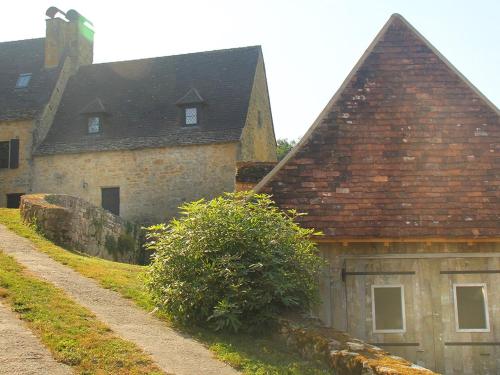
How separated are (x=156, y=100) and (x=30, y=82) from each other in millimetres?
6012

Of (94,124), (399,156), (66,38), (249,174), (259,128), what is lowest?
(249,174)

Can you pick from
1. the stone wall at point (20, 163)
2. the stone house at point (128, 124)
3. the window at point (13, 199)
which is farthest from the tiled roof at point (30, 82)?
the window at point (13, 199)

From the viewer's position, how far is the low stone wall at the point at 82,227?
15.2 metres

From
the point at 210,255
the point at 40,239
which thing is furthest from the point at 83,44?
the point at 210,255

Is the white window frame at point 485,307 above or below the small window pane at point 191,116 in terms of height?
below

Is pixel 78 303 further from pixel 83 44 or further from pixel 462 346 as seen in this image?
pixel 83 44

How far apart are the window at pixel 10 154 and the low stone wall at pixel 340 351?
1995 cm

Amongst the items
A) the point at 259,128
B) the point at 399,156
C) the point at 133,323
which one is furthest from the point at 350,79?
the point at 259,128

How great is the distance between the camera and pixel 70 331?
24.5 ft

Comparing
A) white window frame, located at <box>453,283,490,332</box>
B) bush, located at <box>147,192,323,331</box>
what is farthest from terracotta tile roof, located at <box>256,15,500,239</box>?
bush, located at <box>147,192,323,331</box>

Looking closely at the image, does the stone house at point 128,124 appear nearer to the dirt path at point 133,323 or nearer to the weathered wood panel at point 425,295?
the dirt path at point 133,323

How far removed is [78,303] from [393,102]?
22.7ft

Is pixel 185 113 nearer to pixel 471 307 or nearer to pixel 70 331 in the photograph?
pixel 471 307

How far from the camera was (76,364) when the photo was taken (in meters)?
6.56
